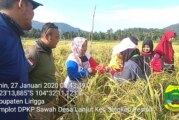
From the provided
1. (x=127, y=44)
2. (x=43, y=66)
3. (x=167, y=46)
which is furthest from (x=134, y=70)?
(x=167, y=46)

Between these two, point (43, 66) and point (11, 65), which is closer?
point (11, 65)

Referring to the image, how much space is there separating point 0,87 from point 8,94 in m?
0.09

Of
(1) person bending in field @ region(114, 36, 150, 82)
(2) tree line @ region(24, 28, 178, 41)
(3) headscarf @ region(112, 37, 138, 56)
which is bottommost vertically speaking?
(1) person bending in field @ region(114, 36, 150, 82)

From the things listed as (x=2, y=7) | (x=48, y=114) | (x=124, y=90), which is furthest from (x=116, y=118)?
(x=2, y=7)

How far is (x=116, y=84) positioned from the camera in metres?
3.44

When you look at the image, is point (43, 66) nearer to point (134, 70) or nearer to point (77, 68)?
point (77, 68)

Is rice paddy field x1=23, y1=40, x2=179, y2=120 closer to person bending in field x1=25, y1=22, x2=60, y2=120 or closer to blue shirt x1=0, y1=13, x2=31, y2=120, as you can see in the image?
person bending in field x1=25, y1=22, x2=60, y2=120

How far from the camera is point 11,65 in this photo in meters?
2.23

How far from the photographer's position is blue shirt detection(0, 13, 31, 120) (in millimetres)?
2188

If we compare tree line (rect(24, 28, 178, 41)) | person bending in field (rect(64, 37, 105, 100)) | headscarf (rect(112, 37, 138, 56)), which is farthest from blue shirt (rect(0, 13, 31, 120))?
headscarf (rect(112, 37, 138, 56))

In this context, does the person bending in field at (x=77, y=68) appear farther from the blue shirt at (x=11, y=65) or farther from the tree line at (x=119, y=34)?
the blue shirt at (x=11, y=65)

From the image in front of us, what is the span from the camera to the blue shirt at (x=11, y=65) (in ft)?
7.18

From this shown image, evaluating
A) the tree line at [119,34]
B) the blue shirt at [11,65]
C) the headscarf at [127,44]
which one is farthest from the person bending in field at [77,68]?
the blue shirt at [11,65]

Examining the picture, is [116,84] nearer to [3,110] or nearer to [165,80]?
[165,80]
